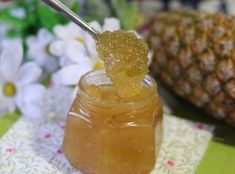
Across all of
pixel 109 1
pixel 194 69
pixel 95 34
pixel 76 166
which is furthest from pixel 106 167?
pixel 109 1

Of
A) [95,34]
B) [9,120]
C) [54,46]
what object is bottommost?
[9,120]

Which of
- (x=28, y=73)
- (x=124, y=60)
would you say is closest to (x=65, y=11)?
(x=124, y=60)

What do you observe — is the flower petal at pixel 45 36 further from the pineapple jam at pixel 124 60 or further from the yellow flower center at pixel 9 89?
the pineapple jam at pixel 124 60

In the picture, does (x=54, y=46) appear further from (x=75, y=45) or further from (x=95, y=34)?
(x=95, y=34)

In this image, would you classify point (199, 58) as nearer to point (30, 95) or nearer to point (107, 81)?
point (107, 81)

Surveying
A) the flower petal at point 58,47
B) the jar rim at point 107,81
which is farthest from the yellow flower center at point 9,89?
the jar rim at point 107,81
